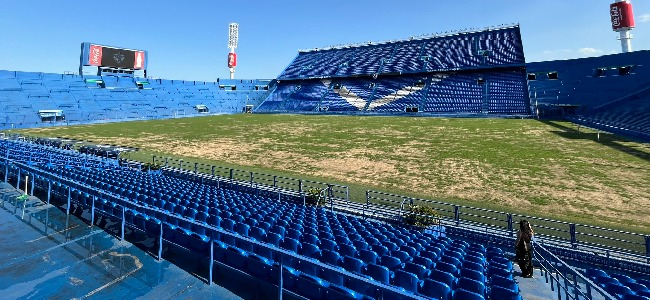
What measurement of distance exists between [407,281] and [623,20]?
70.6 metres

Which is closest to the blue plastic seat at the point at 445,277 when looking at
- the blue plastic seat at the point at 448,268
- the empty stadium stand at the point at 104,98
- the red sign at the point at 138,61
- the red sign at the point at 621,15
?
the blue plastic seat at the point at 448,268

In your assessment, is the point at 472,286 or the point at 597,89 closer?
the point at 472,286

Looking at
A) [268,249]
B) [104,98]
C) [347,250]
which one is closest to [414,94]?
[104,98]

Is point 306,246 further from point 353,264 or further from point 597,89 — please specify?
point 597,89

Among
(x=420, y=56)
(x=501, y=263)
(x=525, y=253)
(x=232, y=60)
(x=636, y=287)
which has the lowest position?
(x=636, y=287)

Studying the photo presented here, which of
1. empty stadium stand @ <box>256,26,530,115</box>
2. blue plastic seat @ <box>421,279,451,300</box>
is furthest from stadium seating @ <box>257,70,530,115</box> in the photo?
blue plastic seat @ <box>421,279,451,300</box>

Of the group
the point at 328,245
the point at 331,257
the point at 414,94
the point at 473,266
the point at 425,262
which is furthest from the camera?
the point at 414,94

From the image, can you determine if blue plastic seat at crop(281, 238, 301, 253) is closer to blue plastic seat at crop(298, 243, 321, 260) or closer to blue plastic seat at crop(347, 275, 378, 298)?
blue plastic seat at crop(298, 243, 321, 260)

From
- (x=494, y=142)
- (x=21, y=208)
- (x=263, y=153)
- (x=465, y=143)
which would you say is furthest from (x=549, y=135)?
(x=21, y=208)

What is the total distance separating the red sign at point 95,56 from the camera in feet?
186

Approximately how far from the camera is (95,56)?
57.3m

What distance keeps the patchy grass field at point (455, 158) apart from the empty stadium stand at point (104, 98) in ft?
31.5

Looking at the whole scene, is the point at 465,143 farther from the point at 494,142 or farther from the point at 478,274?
the point at 478,274

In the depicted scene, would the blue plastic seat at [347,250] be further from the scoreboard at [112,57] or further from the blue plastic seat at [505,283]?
the scoreboard at [112,57]
